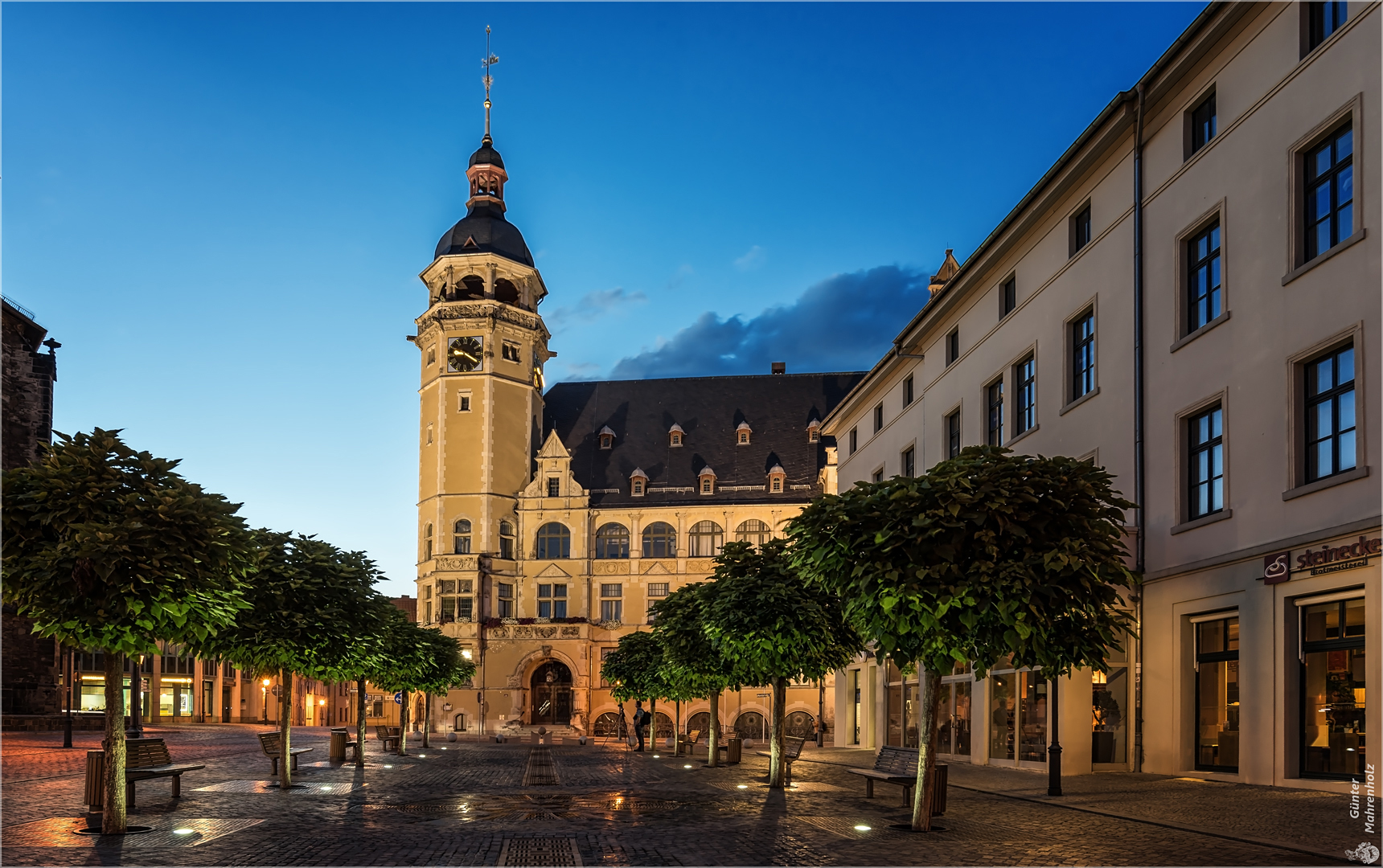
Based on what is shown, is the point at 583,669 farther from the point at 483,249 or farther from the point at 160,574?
the point at 160,574

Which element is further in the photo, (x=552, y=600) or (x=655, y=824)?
(x=552, y=600)

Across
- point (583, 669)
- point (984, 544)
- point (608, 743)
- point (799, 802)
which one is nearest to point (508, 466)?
point (583, 669)

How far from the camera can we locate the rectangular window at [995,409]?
37.4 m

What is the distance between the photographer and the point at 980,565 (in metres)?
16.1

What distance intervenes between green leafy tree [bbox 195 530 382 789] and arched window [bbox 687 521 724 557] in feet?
194

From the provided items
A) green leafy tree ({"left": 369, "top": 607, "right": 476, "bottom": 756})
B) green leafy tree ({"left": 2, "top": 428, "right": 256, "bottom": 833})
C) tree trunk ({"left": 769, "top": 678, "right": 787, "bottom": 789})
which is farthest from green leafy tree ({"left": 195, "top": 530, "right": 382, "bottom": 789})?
tree trunk ({"left": 769, "top": 678, "right": 787, "bottom": 789})

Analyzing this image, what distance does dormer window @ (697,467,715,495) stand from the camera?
87.1 meters

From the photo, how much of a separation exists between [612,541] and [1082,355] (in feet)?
187

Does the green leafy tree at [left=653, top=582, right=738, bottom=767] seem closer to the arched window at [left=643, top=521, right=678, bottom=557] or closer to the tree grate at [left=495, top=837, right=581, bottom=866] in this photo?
the tree grate at [left=495, top=837, right=581, bottom=866]

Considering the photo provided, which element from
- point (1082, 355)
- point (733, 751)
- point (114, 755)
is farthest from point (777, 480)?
point (114, 755)

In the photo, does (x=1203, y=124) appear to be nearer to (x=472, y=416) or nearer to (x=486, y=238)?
(x=472, y=416)

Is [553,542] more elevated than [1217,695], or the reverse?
[553,542]

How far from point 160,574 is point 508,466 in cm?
6977

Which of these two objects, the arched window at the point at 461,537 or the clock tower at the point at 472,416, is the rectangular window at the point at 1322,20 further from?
the arched window at the point at 461,537
